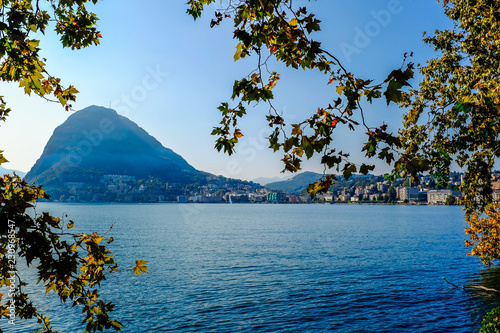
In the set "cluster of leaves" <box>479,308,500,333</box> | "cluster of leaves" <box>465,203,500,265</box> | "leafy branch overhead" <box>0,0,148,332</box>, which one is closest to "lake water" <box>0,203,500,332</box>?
"cluster of leaves" <box>465,203,500,265</box>

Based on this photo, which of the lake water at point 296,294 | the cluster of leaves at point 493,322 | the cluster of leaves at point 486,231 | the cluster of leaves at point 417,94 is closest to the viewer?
the cluster of leaves at point 417,94

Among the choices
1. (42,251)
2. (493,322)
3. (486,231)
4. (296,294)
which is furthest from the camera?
(296,294)

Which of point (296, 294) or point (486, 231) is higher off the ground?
point (486, 231)

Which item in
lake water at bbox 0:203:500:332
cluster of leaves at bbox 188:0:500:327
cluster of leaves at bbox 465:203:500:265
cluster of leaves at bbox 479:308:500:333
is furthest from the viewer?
cluster of leaves at bbox 465:203:500:265

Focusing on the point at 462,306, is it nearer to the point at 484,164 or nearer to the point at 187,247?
the point at 484,164

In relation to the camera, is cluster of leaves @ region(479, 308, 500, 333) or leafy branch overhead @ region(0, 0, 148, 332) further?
cluster of leaves @ region(479, 308, 500, 333)

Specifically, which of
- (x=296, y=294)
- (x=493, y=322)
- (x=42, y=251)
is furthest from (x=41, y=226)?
(x=296, y=294)

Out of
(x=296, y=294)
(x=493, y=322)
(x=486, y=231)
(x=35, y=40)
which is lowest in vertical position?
(x=296, y=294)

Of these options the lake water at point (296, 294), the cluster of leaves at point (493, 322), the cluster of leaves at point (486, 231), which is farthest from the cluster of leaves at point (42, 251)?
the cluster of leaves at point (486, 231)

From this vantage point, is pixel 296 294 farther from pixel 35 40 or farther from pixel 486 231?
pixel 35 40

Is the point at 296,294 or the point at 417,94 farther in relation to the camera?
the point at 296,294

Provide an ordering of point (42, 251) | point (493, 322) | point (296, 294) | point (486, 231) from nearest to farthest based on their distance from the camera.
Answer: point (42, 251), point (493, 322), point (486, 231), point (296, 294)

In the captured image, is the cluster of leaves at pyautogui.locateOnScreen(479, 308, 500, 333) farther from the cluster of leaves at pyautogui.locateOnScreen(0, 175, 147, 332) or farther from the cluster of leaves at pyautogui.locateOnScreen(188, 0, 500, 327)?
the cluster of leaves at pyautogui.locateOnScreen(0, 175, 147, 332)

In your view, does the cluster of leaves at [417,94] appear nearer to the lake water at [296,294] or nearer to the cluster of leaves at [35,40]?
the cluster of leaves at [35,40]
